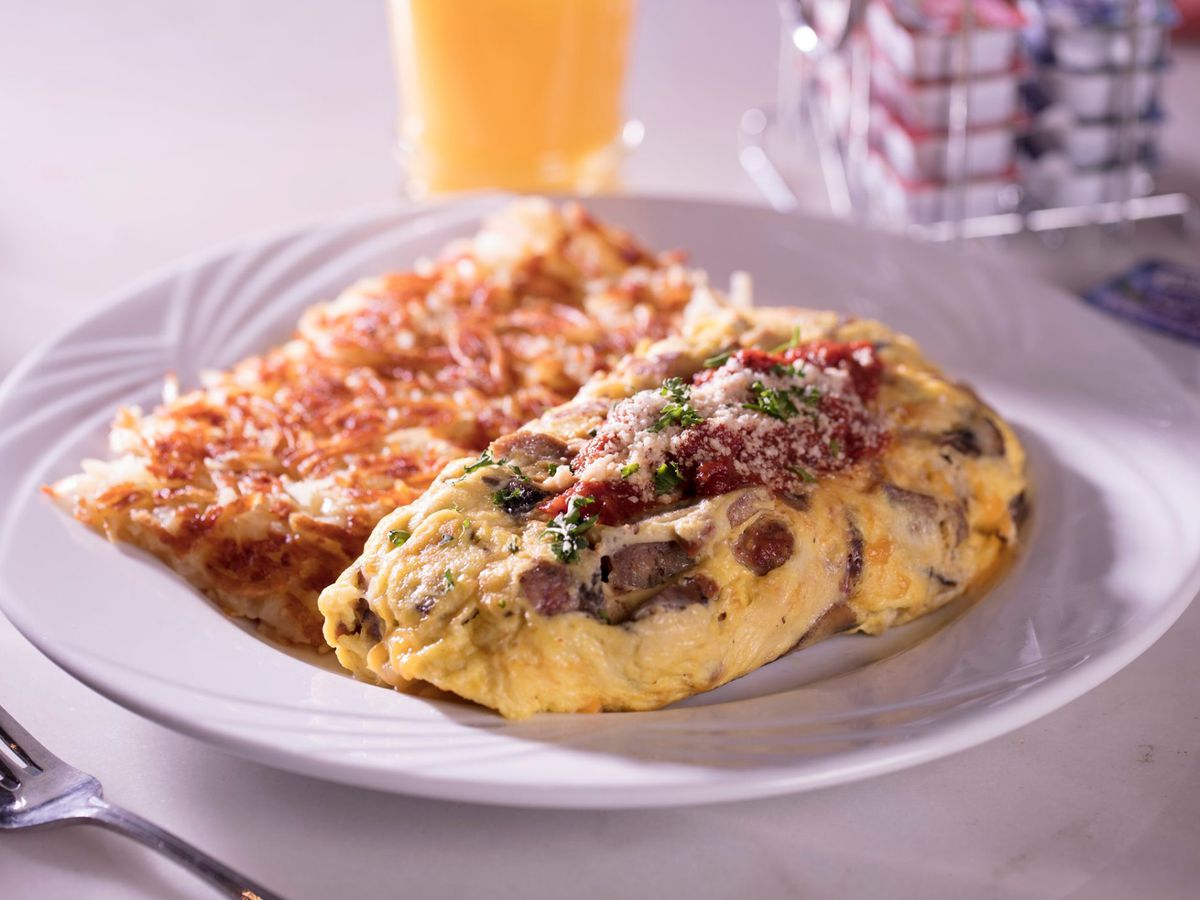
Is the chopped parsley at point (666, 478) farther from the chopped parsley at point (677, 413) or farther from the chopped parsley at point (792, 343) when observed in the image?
the chopped parsley at point (792, 343)

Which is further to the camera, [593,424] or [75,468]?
[75,468]

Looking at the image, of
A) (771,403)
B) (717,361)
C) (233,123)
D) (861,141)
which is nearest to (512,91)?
(861,141)

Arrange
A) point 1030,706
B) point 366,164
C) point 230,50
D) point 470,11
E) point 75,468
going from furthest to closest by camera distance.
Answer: point 230,50 → point 366,164 → point 470,11 → point 75,468 → point 1030,706

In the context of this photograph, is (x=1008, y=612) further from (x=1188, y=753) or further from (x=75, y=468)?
(x=75, y=468)

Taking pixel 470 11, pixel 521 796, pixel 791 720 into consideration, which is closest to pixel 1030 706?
pixel 791 720

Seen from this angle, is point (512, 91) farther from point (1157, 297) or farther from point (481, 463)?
point (481, 463)

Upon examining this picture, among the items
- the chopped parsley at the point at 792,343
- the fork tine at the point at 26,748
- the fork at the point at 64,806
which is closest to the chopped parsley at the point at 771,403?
the chopped parsley at the point at 792,343

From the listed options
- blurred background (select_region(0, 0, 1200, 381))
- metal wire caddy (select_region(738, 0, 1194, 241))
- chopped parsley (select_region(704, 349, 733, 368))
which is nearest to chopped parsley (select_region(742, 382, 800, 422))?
chopped parsley (select_region(704, 349, 733, 368))
